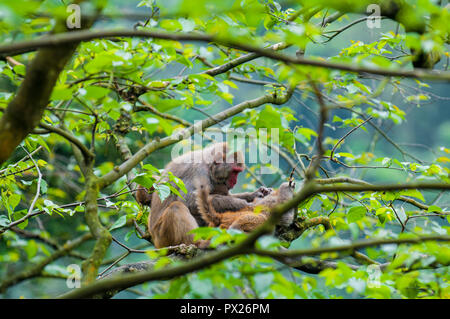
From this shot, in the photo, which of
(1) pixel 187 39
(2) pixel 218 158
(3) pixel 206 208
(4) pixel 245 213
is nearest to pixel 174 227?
(3) pixel 206 208

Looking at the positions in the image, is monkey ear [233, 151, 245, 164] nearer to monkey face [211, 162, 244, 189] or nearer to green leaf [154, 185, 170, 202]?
monkey face [211, 162, 244, 189]

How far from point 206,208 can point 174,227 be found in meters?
0.59

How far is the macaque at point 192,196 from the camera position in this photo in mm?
4719

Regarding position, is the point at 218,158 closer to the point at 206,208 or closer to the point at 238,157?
the point at 238,157

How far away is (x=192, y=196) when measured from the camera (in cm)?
520

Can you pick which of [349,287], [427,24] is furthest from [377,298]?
[427,24]

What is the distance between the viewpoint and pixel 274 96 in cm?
440

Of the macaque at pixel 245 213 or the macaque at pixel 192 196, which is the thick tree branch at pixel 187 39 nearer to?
the macaque at pixel 245 213

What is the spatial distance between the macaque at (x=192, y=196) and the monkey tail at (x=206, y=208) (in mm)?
56

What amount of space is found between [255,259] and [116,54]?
51.6 inches

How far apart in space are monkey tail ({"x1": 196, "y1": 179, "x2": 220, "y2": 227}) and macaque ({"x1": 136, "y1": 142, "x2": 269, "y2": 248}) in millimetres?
56

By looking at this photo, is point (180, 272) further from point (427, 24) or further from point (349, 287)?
point (427, 24)

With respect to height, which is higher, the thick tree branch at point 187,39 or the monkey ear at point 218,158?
the thick tree branch at point 187,39

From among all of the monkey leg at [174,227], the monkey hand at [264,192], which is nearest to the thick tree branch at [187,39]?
the monkey leg at [174,227]
